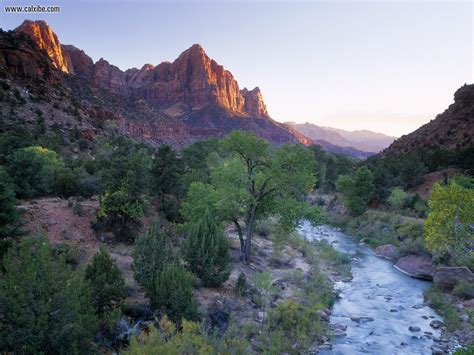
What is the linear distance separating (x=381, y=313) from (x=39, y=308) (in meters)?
17.7

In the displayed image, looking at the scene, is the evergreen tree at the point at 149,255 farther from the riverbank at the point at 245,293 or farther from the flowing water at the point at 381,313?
the flowing water at the point at 381,313

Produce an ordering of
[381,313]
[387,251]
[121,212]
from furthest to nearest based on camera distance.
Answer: [387,251] → [121,212] → [381,313]

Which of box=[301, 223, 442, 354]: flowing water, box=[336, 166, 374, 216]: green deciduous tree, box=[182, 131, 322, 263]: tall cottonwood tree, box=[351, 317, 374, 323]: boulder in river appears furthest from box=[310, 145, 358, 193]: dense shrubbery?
box=[351, 317, 374, 323]: boulder in river

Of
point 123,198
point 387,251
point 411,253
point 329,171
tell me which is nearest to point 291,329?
point 123,198

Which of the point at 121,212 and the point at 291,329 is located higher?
the point at 121,212

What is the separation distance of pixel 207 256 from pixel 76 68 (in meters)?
186

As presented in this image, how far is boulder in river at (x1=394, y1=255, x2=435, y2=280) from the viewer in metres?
25.8

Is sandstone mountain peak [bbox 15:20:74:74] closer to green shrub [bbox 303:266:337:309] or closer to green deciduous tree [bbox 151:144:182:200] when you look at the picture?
green deciduous tree [bbox 151:144:182:200]

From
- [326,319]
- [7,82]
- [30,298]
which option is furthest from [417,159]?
[7,82]

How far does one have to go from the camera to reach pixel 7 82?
55.0 meters

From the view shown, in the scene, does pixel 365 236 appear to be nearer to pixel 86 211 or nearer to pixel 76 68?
pixel 86 211

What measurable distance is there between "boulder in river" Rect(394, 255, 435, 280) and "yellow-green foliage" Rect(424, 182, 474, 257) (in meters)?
2.52

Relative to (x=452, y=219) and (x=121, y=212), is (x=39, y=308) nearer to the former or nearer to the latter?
(x=121, y=212)

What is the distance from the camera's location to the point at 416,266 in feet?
88.6
